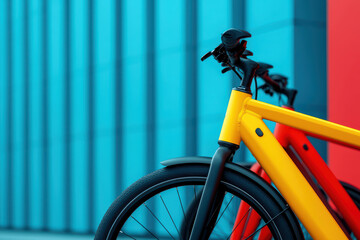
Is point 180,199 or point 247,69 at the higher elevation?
point 247,69

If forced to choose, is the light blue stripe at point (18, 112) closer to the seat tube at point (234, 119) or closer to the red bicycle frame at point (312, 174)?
the red bicycle frame at point (312, 174)

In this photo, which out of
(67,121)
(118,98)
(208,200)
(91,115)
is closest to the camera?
(208,200)

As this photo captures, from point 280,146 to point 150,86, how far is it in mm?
4784

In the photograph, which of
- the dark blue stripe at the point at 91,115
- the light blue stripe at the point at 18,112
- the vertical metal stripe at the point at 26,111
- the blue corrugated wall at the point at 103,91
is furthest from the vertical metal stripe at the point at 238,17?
the light blue stripe at the point at 18,112

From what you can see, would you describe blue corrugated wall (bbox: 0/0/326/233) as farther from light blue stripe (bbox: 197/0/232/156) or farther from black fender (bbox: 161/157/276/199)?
black fender (bbox: 161/157/276/199)

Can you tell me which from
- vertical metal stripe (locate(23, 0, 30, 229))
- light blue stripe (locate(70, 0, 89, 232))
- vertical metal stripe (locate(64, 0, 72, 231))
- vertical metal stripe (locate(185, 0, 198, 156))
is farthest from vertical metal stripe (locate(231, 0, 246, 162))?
vertical metal stripe (locate(23, 0, 30, 229))

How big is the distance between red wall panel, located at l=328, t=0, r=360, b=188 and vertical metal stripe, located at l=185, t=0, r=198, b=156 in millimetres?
2226

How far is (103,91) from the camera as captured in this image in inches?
281

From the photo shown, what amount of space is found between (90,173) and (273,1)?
3591 millimetres

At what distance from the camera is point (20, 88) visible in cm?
853

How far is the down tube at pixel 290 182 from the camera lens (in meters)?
1.70

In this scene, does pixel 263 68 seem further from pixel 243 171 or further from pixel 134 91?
pixel 134 91

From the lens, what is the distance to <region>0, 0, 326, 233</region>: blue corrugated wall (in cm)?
558

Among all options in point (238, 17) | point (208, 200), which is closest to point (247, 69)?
point (208, 200)
